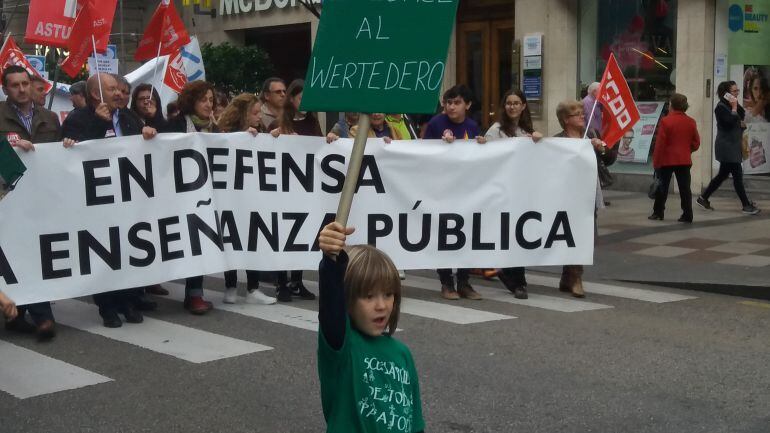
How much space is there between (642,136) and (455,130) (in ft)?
33.0

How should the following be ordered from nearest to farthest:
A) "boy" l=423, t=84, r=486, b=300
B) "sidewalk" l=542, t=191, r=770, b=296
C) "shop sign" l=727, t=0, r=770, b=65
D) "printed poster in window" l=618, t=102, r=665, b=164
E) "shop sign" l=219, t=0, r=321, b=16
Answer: "boy" l=423, t=84, r=486, b=300
"sidewalk" l=542, t=191, r=770, b=296
"shop sign" l=727, t=0, r=770, b=65
"printed poster in window" l=618, t=102, r=665, b=164
"shop sign" l=219, t=0, r=321, b=16

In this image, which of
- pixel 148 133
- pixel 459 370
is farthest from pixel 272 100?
pixel 459 370

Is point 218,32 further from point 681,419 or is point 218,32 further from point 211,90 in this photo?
point 681,419

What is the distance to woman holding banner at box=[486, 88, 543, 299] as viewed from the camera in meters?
9.43

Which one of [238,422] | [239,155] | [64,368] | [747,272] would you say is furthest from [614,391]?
[747,272]

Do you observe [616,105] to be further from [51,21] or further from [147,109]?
[51,21]

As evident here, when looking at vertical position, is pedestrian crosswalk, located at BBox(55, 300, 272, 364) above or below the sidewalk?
above

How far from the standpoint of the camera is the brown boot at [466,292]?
9.34 metres

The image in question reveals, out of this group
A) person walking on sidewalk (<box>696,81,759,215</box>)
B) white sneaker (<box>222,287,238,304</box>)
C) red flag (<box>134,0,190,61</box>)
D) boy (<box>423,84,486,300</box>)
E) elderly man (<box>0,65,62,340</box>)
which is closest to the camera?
elderly man (<box>0,65,62,340</box>)

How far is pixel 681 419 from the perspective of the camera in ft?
18.5

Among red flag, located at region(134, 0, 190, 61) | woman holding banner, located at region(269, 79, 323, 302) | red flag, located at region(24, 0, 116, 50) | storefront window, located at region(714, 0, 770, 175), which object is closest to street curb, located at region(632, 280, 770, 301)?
woman holding banner, located at region(269, 79, 323, 302)

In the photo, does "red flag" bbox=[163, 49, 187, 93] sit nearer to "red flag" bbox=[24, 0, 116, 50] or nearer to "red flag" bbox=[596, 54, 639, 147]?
"red flag" bbox=[24, 0, 116, 50]

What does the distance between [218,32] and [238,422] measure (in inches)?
934

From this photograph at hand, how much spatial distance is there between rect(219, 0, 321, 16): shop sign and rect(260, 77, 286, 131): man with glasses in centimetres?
1598
